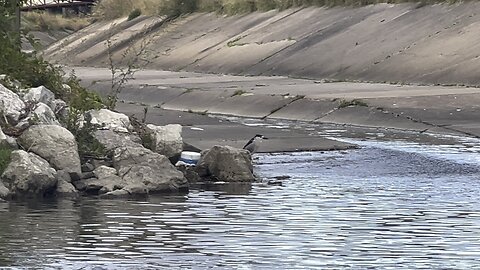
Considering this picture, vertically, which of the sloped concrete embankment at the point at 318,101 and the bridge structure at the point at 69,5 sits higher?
the bridge structure at the point at 69,5

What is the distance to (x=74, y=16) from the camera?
71.1 metres

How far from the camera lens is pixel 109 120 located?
1633 cm

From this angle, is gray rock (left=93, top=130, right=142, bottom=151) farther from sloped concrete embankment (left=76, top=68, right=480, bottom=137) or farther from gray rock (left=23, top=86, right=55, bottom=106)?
sloped concrete embankment (left=76, top=68, right=480, bottom=137)

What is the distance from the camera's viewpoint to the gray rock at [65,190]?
46.7 ft

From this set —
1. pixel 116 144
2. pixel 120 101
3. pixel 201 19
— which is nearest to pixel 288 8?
pixel 201 19

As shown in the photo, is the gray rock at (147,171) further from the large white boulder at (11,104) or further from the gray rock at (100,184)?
the large white boulder at (11,104)

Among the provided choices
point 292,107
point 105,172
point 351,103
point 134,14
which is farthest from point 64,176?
point 134,14

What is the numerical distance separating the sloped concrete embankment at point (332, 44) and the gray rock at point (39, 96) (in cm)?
990

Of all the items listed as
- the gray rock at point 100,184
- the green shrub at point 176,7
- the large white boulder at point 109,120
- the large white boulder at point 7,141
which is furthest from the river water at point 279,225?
the green shrub at point 176,7

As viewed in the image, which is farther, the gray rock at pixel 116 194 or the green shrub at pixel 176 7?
the green shrub at pixel 176 7

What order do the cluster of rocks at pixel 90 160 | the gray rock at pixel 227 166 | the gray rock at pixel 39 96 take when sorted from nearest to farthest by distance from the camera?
the cluster of rocks at pixel 90 160
the gray rock at pixel 227 166
the gray rock at pixel 39 96

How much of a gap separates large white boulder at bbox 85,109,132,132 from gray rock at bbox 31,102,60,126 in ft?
1.80

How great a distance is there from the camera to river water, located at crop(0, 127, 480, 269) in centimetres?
1029

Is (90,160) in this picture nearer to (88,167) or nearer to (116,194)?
(88,167)
